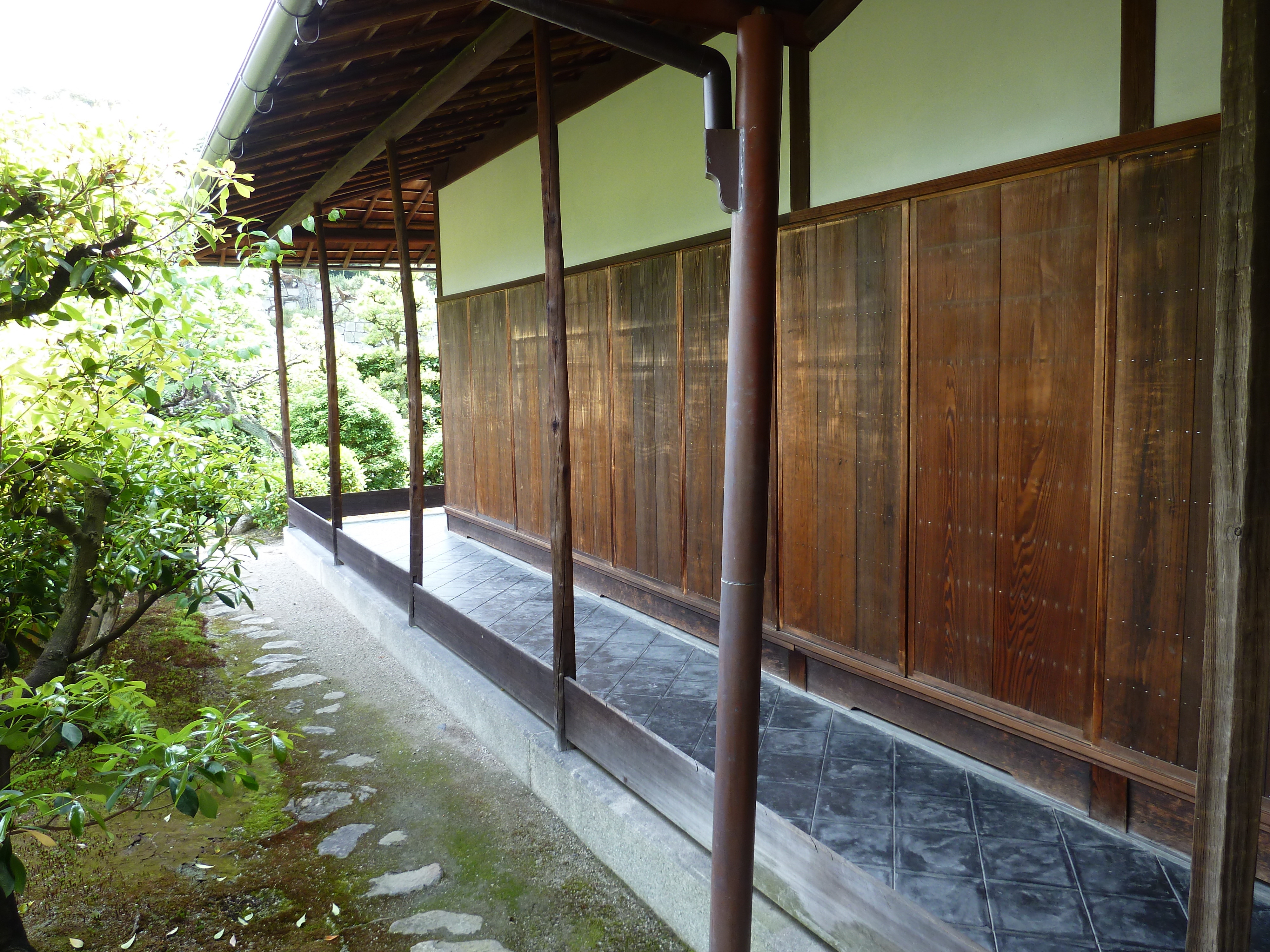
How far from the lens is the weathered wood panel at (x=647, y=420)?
4629mm

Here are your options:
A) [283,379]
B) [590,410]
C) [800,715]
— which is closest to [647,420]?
[590,410]

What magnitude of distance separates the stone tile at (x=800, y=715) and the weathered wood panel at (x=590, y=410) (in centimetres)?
188

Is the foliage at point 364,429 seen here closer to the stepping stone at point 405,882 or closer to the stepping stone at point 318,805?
the stepping stone at point 318,805

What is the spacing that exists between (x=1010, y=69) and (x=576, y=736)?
10.3ft

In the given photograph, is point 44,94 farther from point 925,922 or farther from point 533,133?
point 925,922

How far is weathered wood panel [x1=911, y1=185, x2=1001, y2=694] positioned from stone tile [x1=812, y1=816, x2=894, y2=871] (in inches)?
29.3

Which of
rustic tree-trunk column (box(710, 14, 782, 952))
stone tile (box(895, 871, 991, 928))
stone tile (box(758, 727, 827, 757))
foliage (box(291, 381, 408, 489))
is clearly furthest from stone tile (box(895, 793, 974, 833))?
foliage (box(291, 381, 408, 489))

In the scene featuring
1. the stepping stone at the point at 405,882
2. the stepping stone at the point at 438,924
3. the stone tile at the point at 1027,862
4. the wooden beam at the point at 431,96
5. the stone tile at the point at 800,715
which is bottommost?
the stepping stone at the point at 405,882

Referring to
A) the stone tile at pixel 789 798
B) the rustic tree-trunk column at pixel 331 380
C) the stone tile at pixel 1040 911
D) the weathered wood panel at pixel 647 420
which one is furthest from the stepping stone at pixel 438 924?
the rustic tree-trunk column at pixel 331 380

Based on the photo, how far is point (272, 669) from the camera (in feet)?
19.7

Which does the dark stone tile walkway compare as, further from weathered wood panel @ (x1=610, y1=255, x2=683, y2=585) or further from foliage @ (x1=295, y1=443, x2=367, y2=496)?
foliage @ (x1=295, y1=443, x2=367, y2=496)

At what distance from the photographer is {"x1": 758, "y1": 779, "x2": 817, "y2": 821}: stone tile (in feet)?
9.27

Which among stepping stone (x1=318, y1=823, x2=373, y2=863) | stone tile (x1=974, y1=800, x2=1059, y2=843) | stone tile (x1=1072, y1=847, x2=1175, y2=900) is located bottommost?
stepping stone (x1=318, y1=823, x2=373, y2=863)

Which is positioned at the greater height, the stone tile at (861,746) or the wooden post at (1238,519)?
the wooden post at (1238,519)
